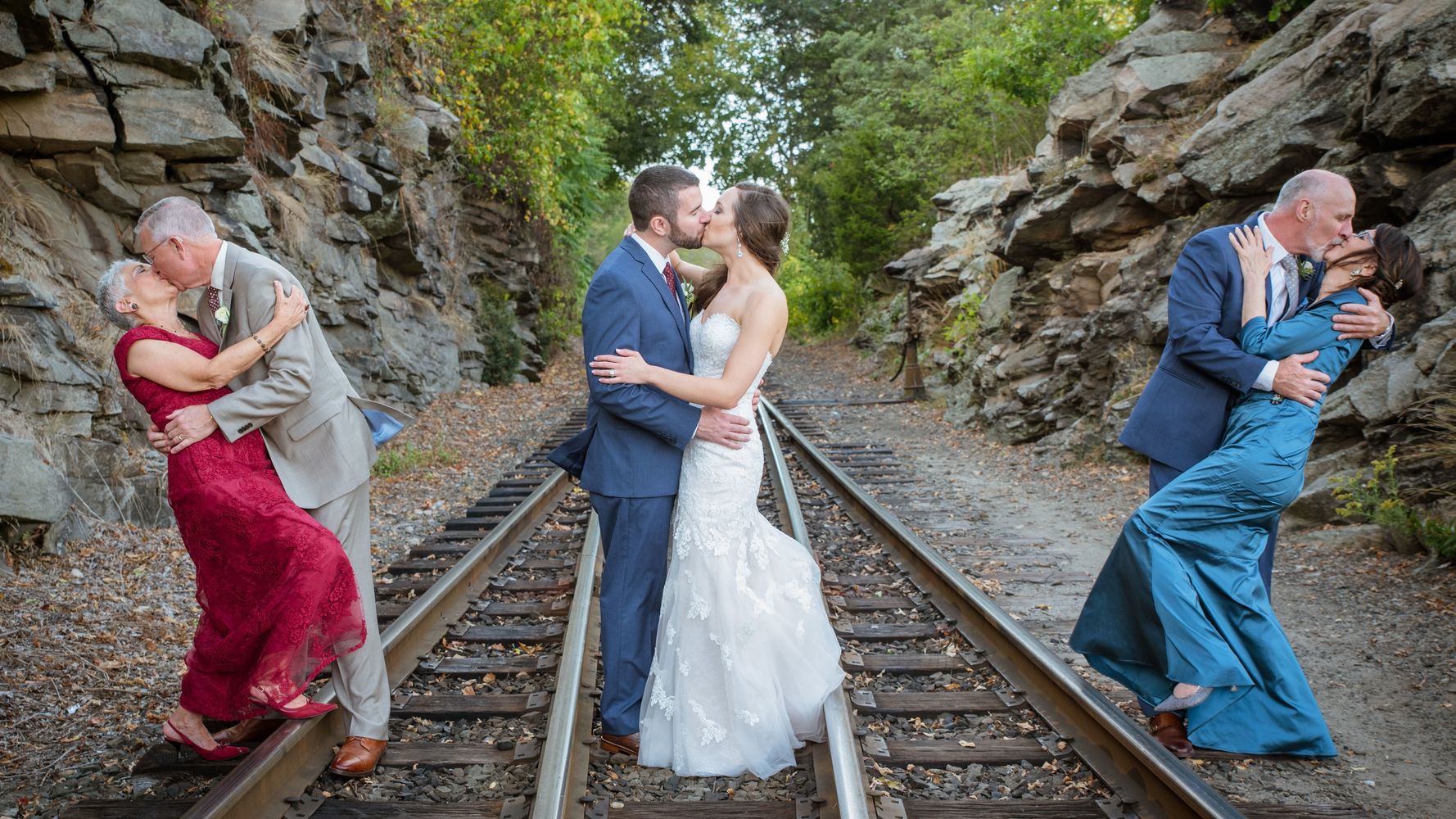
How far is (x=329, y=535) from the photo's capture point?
362cm

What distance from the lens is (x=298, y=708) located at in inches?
145

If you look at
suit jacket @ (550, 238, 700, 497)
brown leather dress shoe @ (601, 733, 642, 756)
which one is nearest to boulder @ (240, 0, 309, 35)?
suit jacket @ (550, 238, 700, 497)

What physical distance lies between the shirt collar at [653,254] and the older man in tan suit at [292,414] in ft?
4.12

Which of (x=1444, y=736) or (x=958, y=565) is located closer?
(x=1444, y=736)

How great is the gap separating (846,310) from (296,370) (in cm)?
2539

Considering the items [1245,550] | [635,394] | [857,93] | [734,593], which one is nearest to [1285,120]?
[1245,550]

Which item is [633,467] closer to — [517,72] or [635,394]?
[635,394]

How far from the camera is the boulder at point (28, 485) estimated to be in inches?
242

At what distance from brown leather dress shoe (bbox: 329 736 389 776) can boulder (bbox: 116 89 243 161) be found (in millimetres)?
6659

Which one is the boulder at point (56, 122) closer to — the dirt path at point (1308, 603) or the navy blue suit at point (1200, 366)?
the dirt path at point (1308, 603)

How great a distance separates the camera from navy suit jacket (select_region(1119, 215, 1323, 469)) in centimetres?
400

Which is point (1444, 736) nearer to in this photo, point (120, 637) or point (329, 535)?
point (329, 535)

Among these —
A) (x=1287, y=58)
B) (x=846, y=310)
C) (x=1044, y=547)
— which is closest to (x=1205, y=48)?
(x=1287, y=58)

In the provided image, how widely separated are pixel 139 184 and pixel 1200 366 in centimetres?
842
